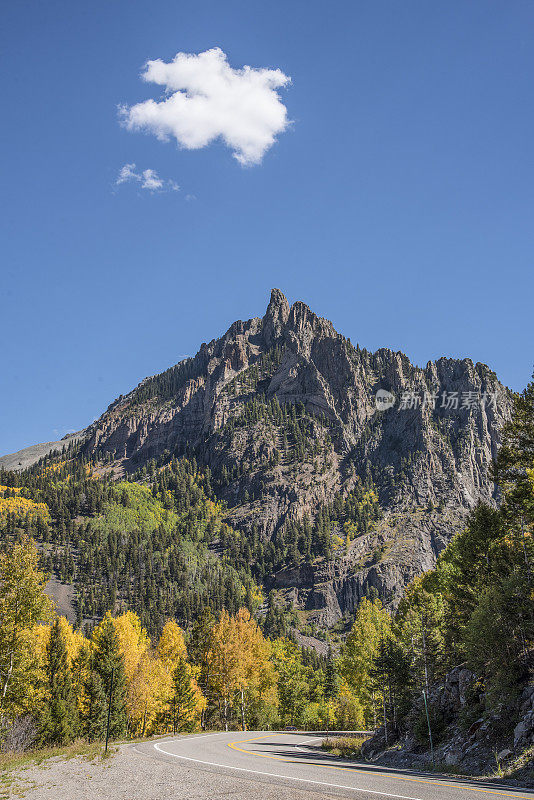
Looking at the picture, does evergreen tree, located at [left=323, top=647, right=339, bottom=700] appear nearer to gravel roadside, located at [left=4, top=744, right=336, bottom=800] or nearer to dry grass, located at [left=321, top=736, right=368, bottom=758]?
dry grass, located at [left=321, top=736, right=368, bottom=758]

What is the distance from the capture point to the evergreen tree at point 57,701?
38.5 m

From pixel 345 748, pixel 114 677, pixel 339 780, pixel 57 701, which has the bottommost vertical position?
pixel 345 748

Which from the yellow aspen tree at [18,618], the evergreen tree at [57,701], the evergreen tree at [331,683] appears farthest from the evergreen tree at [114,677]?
the evergreen tree at [331,683]

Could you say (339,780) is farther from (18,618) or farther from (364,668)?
(364,668)

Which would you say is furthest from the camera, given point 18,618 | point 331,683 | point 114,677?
point 331,683

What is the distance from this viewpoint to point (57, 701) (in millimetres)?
40969

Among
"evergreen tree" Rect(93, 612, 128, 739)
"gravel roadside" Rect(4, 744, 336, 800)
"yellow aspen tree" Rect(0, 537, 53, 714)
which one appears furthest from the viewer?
"evergreen tree" Rect(93, 612, 128, 739)

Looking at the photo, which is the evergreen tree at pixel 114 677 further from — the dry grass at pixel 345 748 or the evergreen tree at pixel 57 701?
the dry grass at pixel 345 748

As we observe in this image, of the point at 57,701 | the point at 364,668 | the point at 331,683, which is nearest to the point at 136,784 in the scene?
the point at 57,701

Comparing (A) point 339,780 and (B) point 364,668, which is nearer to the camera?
(A) point 339,780

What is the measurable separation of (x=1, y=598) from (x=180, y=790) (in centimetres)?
1724

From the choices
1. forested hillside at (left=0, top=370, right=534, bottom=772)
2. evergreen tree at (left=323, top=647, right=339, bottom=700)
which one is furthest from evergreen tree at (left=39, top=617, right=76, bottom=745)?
evergreen tree at (left=323, top=647, right=339, bottom=700)

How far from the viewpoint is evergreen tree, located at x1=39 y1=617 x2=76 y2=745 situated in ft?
126

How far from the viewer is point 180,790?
49.1 feet
